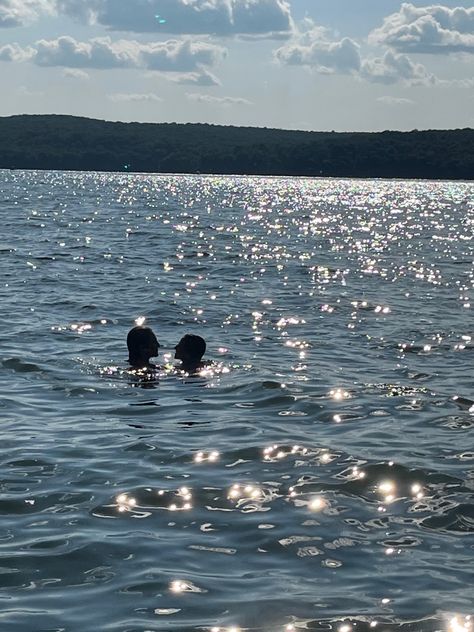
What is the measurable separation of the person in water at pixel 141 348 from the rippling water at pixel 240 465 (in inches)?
24.2

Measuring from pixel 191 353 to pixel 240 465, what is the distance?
253 inches

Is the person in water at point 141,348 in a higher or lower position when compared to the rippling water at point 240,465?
higher

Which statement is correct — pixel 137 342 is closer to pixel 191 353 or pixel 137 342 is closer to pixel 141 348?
pixel 141 348

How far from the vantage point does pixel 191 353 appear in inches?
778

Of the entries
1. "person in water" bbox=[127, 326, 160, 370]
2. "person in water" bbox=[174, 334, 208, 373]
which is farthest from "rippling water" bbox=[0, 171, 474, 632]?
"person in water" bbox=[127, 326, 160, 370]

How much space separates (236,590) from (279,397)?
8107 millimetres

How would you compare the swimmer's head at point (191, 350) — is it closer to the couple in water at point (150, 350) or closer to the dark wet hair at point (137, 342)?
the couple in water at point (150, 350)

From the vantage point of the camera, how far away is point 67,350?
21531 mm

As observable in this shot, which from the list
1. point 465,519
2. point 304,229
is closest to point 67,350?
point 465,519

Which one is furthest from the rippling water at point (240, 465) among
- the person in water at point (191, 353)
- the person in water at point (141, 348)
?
the person in water at point (141, 348)

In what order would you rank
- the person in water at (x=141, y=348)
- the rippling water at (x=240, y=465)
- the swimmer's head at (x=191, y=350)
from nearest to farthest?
the rippling water at (x=240, y=465), the person in water at (x=141, y=348), the swimmer's head at (x=191, y=350)

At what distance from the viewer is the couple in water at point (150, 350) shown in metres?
19.7

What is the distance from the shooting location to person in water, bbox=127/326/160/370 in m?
19.7

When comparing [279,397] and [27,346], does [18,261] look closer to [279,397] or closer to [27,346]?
[27,346]
